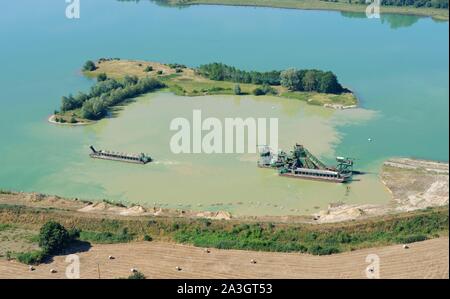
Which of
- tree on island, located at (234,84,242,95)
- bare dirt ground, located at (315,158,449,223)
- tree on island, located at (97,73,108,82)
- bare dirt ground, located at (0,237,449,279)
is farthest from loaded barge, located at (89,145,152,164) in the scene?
tree on island, located at (97,73,108,82)

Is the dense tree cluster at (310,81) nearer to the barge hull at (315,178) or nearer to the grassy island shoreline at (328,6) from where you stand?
the barge hull at (315,178)

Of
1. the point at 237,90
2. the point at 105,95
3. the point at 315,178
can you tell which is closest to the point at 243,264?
the point at 315,178

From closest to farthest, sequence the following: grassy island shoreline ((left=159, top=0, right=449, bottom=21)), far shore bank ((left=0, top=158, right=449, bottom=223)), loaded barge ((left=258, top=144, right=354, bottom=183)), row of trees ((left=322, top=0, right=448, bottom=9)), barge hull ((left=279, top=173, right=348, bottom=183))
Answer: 1. far shore bank ((left=0, top=158, right=449, bottom=223))
2. barge hull ((left=279, top=173, right=348, bottom=183))
3. loaded barge ((left=258, top=144, right=354, bottom=183))
4. grassy island shoreline ((left=159, top=0, right=449, bottom=21))
5. row of trees ((left=322, top=0, right=448, bottom=9))

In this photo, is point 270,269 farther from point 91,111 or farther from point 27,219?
point 91,111

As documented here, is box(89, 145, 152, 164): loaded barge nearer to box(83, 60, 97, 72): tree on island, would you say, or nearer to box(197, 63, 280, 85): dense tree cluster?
box(197, 63, 280, 85): dense tree cluster

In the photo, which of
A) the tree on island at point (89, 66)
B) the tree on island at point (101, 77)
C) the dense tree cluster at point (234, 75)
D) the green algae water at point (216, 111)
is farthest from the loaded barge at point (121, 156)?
the tree on island at point (89, 66)
